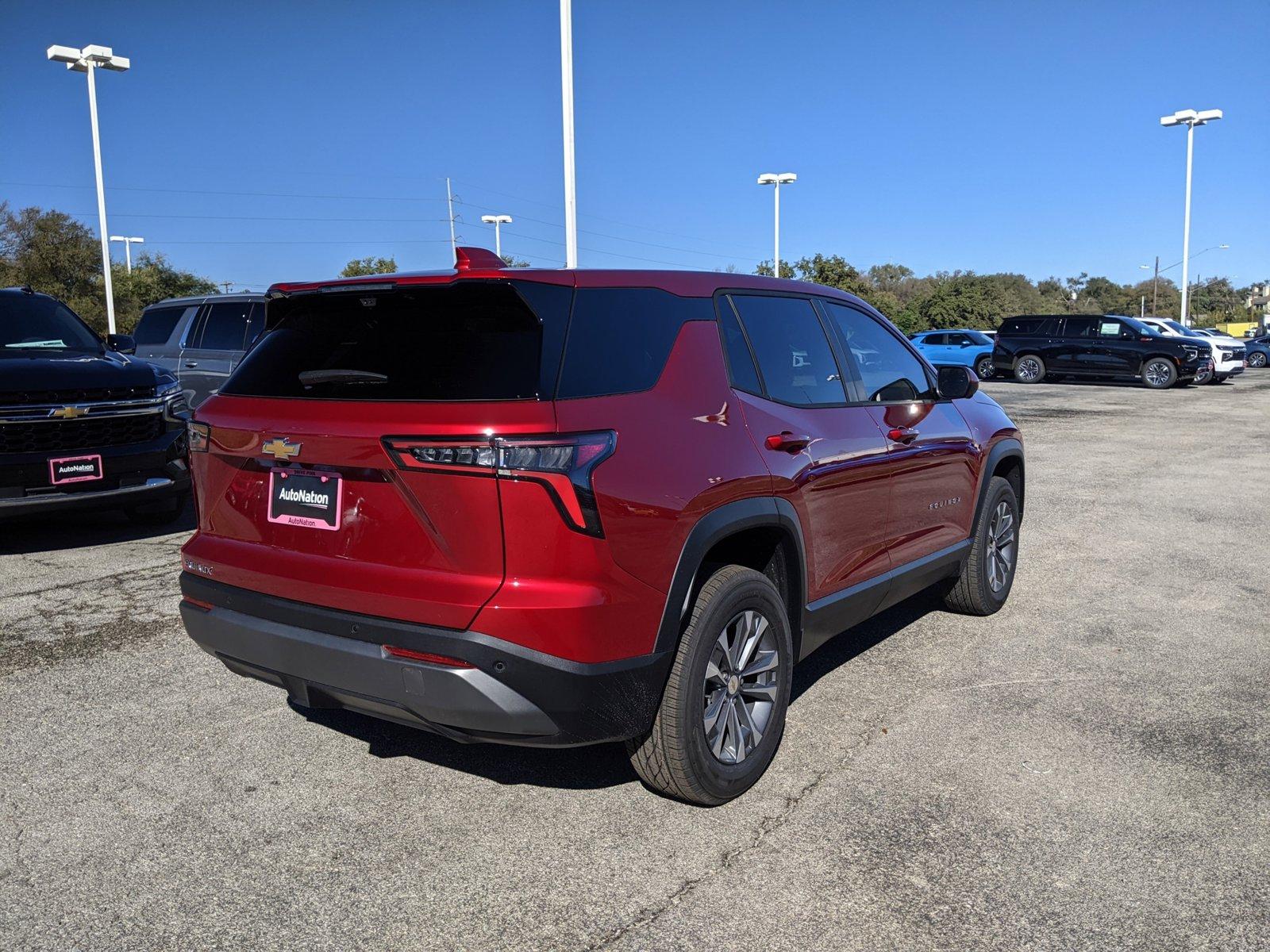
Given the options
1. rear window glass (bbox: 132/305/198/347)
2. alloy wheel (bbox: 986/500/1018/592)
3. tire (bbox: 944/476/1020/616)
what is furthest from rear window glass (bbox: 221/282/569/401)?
rear window glass (bbox: 132/305/198/347)

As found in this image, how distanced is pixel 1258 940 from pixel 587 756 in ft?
7.04

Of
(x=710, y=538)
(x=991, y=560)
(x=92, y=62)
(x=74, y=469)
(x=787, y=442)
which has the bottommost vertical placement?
(x=991, y=560)

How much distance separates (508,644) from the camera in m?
2.84

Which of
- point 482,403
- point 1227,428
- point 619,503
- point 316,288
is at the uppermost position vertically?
point 316,288

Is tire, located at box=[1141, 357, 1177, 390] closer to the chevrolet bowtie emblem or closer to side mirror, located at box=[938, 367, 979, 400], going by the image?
side mirror, located at box=[938, 367, 979, 400]

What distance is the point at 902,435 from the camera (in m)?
4.60

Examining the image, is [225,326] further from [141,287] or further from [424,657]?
[141,287]

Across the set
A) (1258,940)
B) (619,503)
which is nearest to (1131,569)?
(1258,940)

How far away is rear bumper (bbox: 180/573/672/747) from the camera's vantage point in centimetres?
286

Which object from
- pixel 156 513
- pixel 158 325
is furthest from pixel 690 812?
pixel 158 325

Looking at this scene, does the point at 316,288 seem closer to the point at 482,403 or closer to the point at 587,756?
the point at 482,403

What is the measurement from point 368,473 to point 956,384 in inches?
127

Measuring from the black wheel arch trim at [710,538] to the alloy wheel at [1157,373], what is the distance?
26.4 meters

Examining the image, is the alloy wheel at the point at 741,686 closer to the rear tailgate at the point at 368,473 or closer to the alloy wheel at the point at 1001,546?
the rear tailgate at the point at 368,473
